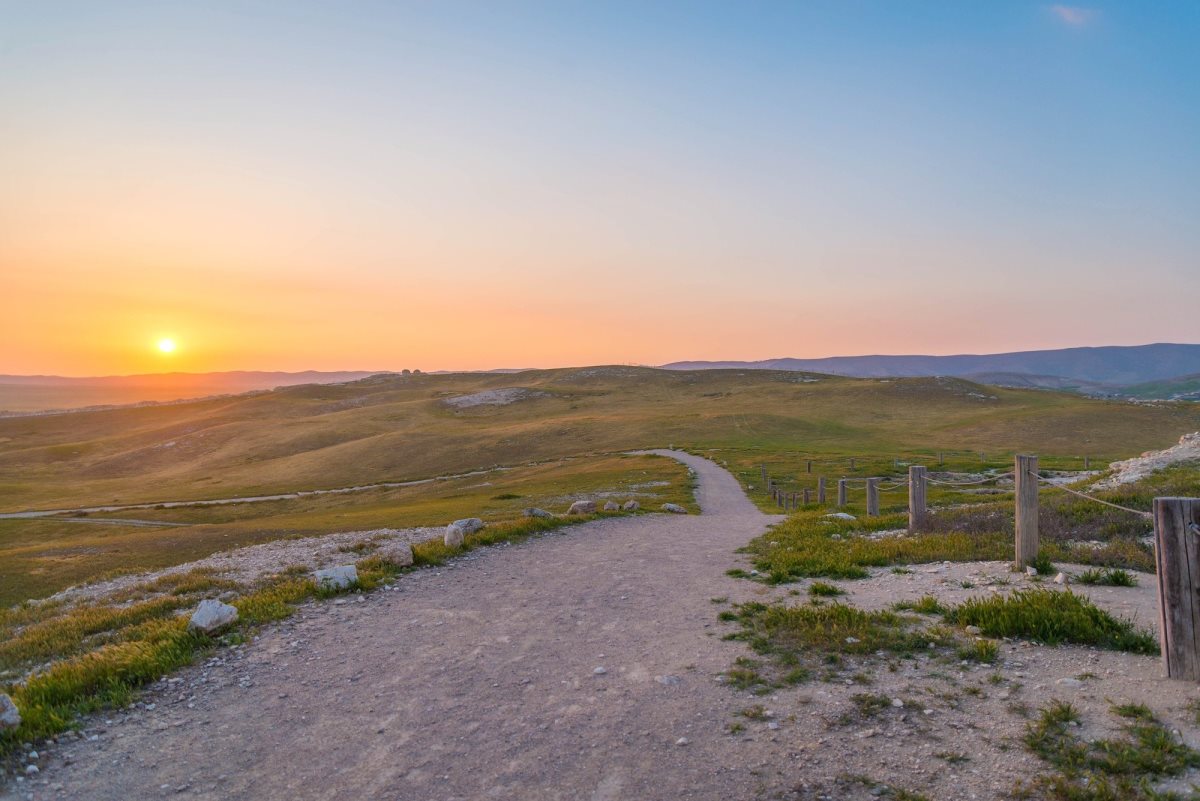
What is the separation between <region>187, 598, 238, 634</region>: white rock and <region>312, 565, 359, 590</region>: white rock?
6.98ft

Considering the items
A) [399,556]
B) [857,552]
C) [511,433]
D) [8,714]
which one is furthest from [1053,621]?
[511,433]

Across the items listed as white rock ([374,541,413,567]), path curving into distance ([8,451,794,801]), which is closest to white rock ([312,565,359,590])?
path curving into distance ([8,451,794,801])

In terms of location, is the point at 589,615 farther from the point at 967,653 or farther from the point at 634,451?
the point at 634,451

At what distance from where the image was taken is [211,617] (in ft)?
37.1

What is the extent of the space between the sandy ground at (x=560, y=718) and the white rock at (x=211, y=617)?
877 millimetres

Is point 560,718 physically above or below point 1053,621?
below

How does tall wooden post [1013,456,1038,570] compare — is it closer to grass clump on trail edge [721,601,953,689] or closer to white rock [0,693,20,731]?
grass clump on trail edge [721,601,953,689]

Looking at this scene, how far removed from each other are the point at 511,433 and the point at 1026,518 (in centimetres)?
8342

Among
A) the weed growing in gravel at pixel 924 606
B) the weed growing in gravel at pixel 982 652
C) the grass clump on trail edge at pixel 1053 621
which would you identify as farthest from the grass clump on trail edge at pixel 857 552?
the weed growing in gravel at pixel 982 652

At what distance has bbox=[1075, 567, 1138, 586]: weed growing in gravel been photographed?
36.7 ft

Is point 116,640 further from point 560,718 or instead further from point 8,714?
point 560,718

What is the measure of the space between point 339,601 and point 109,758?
19.3 feet

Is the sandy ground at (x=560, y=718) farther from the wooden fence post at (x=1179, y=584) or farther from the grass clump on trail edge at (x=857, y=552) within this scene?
the grass clump on trail edge at (x=857, y=552)

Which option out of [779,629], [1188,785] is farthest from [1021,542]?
[1188,785]
